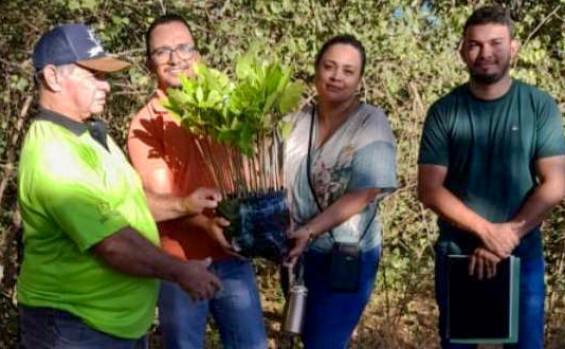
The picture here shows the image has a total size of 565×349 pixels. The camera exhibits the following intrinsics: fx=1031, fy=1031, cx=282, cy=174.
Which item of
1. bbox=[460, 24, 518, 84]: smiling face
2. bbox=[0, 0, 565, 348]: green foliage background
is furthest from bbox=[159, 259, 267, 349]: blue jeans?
bbox=[0, 0, 565, 348]: green foliage background

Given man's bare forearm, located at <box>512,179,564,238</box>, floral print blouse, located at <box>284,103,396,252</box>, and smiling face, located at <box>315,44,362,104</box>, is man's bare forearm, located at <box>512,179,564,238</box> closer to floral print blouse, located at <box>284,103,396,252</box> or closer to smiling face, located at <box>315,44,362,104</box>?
floral print blouse, located at <box>284,103,396,252</box>

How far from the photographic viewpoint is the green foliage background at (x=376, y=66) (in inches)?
224

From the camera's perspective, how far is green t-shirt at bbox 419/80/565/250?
414cm

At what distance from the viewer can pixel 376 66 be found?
639cm

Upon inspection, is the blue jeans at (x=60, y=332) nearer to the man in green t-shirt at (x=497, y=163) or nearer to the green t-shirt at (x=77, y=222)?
the green t-shirt at (x=77, y=222)

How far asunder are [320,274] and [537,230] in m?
0.93

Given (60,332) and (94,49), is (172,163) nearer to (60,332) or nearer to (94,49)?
(94,49)

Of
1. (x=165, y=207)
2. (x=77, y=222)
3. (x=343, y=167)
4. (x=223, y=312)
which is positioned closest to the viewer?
(x=77, y=222)

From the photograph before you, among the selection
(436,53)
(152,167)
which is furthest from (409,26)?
(152,167)

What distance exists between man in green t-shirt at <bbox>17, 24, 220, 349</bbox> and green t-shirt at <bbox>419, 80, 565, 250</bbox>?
55.4 inches

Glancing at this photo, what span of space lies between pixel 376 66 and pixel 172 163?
2833 mm

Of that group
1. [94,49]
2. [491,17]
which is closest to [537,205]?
[491,17]

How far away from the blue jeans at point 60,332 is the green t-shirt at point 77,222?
0.02 meters

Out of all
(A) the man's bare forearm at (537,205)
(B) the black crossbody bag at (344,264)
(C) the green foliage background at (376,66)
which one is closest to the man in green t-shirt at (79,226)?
(B) the black crossbody bag at (344,264)
